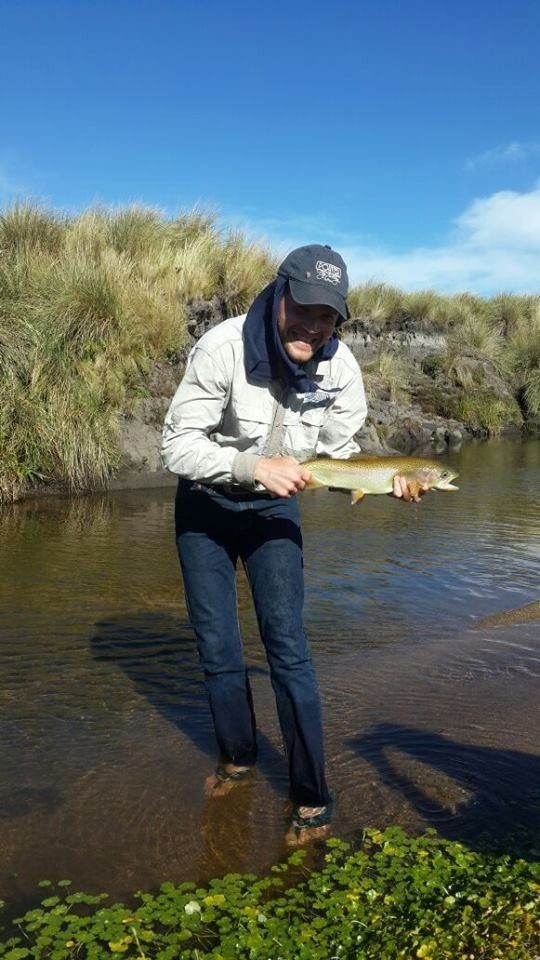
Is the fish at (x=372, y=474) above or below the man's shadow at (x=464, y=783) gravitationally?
above

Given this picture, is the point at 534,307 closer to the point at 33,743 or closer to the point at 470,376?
the point at 470,376

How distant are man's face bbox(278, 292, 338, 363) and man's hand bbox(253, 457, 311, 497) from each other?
443mm

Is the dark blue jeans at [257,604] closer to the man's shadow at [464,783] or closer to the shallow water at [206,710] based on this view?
the shallow water at [206,710]

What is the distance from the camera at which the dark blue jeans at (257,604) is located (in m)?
3.75

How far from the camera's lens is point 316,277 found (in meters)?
3.48

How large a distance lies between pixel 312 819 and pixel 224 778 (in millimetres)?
592

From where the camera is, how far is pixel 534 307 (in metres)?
31.4

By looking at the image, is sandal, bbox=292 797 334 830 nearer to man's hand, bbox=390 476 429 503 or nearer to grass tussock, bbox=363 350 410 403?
man's hand, bbox=390 476 429 503

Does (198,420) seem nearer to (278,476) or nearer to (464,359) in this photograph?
(278,476)

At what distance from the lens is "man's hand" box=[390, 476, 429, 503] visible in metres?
4.00

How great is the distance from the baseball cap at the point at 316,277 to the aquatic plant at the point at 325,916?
2121 millimetres

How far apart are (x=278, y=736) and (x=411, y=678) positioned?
1175mm

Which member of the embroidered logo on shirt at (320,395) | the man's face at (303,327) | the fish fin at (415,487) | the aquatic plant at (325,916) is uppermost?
the man's face at (303,327)

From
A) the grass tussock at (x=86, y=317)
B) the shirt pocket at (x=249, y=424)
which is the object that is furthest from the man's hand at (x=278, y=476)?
the grass tussock at (x=86, y=317)
